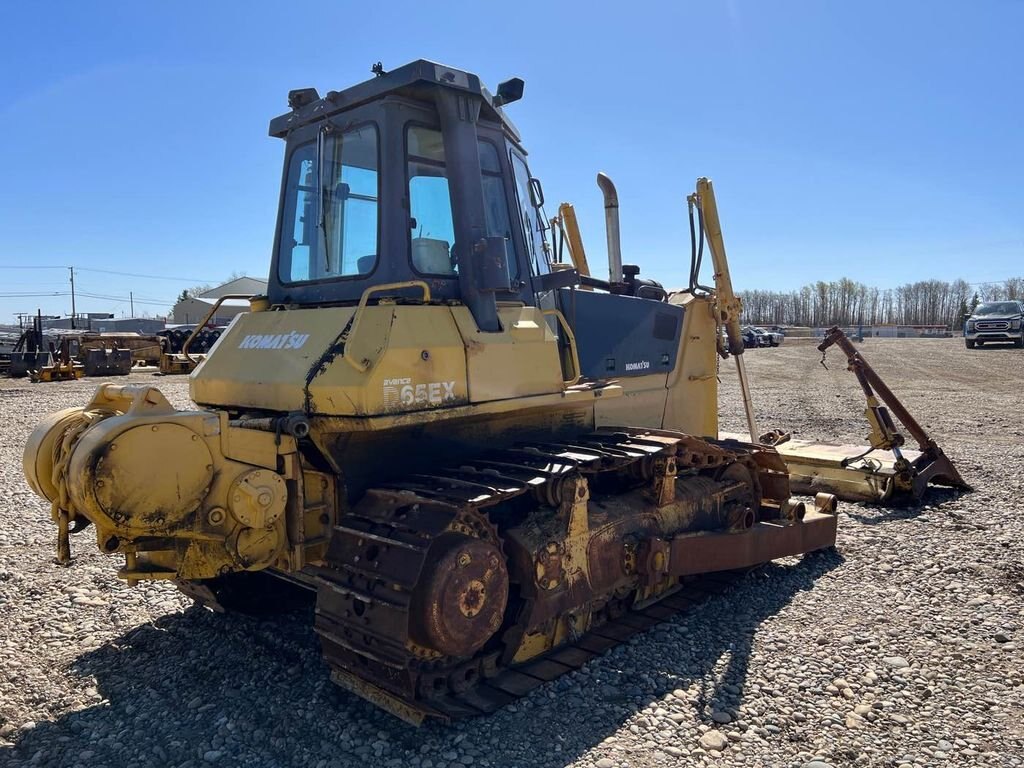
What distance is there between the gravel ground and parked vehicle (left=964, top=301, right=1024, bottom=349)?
2998 centimetres

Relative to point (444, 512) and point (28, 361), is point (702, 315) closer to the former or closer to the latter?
point (444, 512)

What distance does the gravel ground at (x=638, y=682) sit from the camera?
357 cm

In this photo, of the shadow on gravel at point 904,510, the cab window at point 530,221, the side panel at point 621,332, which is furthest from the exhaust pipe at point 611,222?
the shadow on gravel at point 904,510

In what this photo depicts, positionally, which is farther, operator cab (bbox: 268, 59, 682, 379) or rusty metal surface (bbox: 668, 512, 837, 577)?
rusty metal surface (bbox: 668, 512, 837, 577)

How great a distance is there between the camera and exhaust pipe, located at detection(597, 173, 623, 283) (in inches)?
269

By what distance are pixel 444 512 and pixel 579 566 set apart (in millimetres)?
1030

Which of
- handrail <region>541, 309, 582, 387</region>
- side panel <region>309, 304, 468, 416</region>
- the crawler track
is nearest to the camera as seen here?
the crawler track

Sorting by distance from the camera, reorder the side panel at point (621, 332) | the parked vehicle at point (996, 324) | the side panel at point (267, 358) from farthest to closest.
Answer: the parked vehicle at point (996, 324)
the side panel at point (621, 332)
the side panel at point (267, 358)

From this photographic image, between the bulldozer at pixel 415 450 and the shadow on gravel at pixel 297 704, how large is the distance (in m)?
0.17

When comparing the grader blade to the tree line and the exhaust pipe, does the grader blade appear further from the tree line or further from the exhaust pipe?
the tree line

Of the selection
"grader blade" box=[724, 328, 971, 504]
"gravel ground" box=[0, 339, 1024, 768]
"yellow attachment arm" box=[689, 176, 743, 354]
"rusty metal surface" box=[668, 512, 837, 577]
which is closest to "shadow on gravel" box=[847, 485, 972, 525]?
"grader blade" box=[724, 328, 971, 504]

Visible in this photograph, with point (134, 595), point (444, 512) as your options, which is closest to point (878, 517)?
point (444, 512)

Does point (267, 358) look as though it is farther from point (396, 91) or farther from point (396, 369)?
point (396, 91)

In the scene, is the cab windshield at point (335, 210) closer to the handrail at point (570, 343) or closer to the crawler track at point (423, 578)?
the handrail at point (570, 343)
